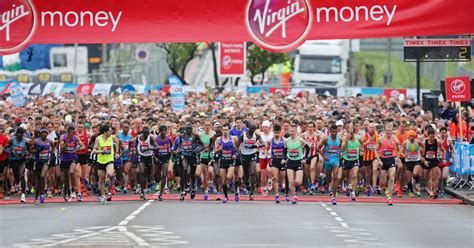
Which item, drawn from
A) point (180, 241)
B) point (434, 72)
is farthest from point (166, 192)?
point (434, 72)

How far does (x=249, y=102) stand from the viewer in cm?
4356

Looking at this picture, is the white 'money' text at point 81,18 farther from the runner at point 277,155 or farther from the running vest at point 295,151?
the runner at point 277,155

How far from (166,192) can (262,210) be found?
548cm

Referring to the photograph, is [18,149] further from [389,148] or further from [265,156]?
[389,148]

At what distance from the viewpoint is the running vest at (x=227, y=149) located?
88.8 ft

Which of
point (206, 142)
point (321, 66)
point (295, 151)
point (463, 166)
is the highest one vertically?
point (321, 66)

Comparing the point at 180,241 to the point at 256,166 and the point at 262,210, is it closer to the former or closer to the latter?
the point at 262,210

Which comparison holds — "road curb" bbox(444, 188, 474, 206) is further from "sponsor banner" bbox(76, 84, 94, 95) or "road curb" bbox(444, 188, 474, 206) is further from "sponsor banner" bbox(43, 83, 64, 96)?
"sponsor banner" bbox(76, 84, 94, 95)

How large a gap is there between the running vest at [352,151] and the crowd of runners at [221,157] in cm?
3

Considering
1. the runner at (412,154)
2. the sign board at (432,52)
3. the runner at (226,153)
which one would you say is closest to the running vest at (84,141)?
the runner at (226,153)

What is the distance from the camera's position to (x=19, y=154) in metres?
27.6

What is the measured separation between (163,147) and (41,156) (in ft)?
8.89

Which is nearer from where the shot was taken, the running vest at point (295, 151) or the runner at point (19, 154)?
the running vest at point (295, 151)

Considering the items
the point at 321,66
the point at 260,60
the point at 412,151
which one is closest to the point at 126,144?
the point at 412,151
